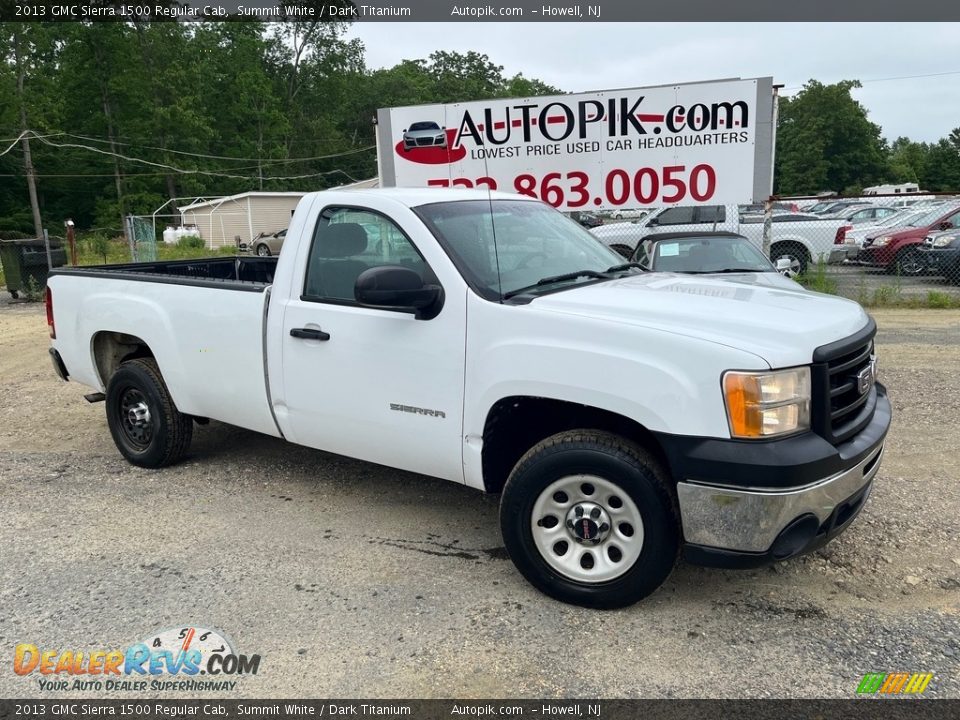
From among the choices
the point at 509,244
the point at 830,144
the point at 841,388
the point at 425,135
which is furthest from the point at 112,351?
the point at 830,144

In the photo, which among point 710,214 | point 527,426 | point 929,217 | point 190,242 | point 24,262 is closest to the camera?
point 527,426

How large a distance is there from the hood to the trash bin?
15258mm

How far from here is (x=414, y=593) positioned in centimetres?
347

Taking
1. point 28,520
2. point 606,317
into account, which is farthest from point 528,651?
point 28,520

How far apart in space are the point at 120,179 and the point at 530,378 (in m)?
57.5

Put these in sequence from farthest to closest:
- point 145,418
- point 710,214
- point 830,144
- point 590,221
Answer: point 830,144 < point 590,221 < point 710,214 < point 145,418

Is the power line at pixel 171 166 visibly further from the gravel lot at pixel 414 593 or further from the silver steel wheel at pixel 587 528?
the silver steel wheel at pixel 587 528

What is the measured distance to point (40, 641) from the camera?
3.15 m

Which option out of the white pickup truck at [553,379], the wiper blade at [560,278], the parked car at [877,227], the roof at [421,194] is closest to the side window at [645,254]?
the white pickup truck at [553,379]

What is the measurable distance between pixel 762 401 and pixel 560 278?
1344 mm

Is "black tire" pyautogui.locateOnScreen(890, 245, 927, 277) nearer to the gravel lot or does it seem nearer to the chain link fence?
the chain link fence

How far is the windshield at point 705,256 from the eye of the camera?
8.43 metres

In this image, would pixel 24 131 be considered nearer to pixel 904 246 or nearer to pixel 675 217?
pixel 675 217

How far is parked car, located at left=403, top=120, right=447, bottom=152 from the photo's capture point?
478 inches
